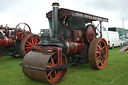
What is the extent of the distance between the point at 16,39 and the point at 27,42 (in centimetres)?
73

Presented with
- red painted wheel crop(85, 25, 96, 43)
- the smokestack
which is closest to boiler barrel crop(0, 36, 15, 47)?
the smokestack

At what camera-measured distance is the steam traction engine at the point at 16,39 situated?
8.01 metres

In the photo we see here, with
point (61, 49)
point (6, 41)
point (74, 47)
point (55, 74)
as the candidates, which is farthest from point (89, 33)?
point (6, 41)

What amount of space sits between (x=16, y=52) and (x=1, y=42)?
93cm

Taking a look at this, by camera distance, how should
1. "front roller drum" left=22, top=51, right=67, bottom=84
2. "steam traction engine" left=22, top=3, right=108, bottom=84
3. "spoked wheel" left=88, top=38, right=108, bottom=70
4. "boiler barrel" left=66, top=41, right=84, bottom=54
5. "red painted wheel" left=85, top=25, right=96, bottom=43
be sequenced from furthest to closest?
"red painted wheel" left=85, top=25, right=96, bottom=43
"spoked wheel" left=88, top=38, right=108, bottom=70
"boiler barrel" left=66, top=41, right=84, bottom=54
"steam traction engine" left=22, top=3, right=108, bottom=84
"front roller drum" left=22, top=51, right=67, bottom=84

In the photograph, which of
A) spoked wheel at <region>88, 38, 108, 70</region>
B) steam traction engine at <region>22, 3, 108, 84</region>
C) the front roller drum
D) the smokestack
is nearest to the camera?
the front roller drum

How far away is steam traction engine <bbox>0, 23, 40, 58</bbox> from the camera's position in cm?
801

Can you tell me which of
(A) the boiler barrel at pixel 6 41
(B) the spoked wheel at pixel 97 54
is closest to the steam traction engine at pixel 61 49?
(B) the spoked wheel at pixel 97 54

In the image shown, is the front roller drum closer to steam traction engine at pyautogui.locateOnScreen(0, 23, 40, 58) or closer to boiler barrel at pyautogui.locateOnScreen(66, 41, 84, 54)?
boiler barrel at pyautogui.locateOnScreen(66, 41, 84, 54)

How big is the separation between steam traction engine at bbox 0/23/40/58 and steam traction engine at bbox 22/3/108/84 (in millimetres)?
3166

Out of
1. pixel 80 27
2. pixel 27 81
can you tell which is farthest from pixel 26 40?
pixel 27 81

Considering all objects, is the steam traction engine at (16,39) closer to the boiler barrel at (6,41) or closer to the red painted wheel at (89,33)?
the boiler barrel at (6,41)

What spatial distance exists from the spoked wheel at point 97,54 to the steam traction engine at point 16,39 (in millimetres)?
3874

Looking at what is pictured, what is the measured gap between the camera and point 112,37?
1387 cm
